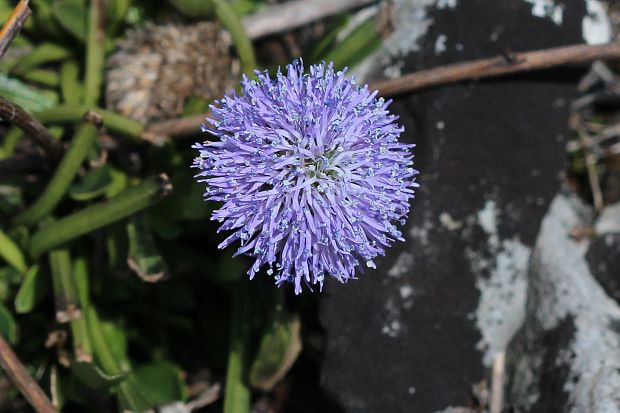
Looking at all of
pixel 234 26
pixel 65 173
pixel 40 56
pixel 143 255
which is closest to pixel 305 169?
pixel 143 255

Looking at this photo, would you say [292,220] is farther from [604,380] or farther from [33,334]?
[33,334]

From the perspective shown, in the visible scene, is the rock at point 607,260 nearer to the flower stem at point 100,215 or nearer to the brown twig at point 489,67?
the brown twig at point 489,67

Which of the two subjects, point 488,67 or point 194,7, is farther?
point 194,7

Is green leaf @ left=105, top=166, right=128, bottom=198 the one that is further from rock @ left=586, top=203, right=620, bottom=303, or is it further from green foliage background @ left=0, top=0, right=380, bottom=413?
rock @ left=586, top=203, right=620, bottom=303

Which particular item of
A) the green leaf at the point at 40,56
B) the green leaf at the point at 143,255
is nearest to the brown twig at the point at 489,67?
the green leaf at the point at 143,255

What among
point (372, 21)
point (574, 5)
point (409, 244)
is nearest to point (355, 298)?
point (409, 244)

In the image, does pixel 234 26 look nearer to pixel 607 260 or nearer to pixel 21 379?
pixel 21 379
